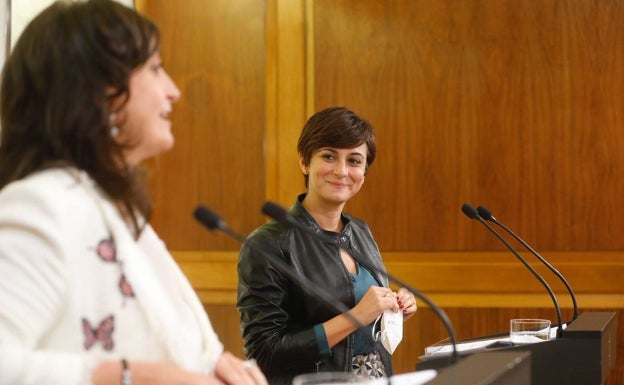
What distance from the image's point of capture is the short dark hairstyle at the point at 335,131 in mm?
3150

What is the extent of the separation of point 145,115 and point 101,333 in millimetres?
407

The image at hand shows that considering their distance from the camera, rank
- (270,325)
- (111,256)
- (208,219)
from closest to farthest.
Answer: (111,256)
(208,219)
(270,325)

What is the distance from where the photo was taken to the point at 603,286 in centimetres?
488

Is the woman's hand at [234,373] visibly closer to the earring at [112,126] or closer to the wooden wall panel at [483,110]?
the earring at [112,126]

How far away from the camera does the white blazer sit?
57.3 inches

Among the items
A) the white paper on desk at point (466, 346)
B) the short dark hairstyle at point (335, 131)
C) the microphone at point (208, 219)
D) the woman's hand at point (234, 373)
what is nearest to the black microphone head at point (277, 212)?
the microphone at point (208, 219)

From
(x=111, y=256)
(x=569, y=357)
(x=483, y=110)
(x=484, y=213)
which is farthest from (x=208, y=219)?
(x=483, y=110)

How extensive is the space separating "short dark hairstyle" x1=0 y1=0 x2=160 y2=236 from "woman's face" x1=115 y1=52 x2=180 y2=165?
0.02m

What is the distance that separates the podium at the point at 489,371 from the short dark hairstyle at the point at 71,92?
691 millimetres

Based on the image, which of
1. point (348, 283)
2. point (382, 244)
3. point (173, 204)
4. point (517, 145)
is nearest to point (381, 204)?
point (382, 244)

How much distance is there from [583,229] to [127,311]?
12.6ft

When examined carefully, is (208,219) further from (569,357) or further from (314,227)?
(569,357)

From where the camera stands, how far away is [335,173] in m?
3.14

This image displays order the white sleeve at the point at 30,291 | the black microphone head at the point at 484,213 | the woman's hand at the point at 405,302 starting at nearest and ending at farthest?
the white sleeve at the point at 30,291 < the woman's hand at the point at 405,302 < the black microphone head at the point at 484,213
